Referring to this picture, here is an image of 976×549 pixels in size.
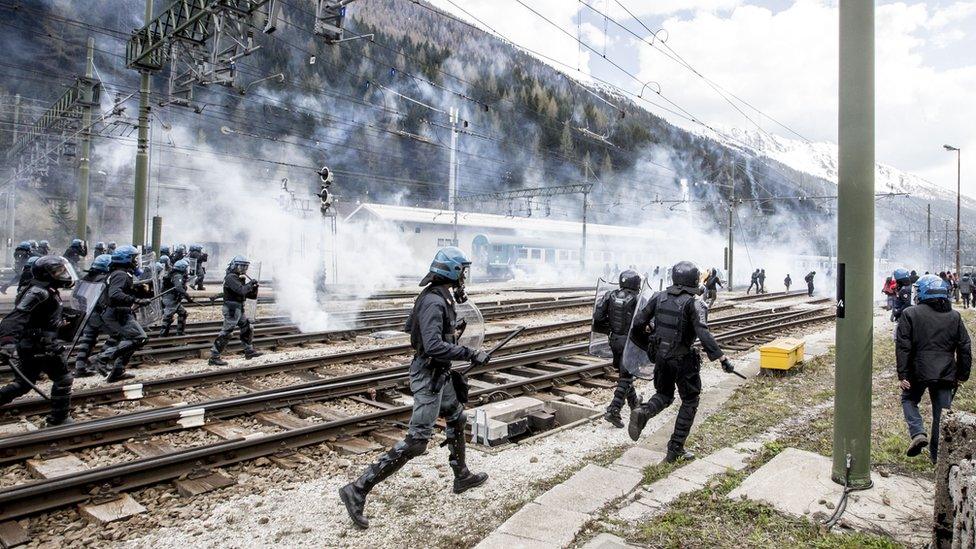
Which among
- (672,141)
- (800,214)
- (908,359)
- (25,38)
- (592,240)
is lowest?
(908,359)

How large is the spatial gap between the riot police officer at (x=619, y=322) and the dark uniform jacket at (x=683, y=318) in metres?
0.94

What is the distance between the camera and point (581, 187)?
37281 millimetres

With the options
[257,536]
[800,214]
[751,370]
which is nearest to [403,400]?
[257,536]

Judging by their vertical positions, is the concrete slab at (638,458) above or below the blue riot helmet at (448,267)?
below

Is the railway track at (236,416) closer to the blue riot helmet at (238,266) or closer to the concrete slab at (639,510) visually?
the blue riot helmet at (238,266)

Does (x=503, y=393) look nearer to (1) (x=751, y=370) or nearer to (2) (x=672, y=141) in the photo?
(1) (x=751, y=370)

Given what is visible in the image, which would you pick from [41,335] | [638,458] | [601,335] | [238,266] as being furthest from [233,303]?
[638,458]

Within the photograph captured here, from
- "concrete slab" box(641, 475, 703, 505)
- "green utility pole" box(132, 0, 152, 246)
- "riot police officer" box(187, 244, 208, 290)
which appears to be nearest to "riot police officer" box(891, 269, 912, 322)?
"concrete slab" box(641, 475, 703, 505)

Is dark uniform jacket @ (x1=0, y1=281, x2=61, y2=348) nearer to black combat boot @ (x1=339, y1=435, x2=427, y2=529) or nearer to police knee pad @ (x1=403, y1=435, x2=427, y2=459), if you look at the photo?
black combat boot @ (x1=339, y1=435, x2=427, y2=529)

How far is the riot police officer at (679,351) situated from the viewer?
200 inches

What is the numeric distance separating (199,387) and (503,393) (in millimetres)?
3927

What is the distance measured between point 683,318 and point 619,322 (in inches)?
50.6

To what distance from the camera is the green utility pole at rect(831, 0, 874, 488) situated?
423cm

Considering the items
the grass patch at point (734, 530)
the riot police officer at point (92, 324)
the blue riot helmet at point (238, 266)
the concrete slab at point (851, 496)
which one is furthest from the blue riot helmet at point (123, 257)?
the concrete slab at point (851, 496)
